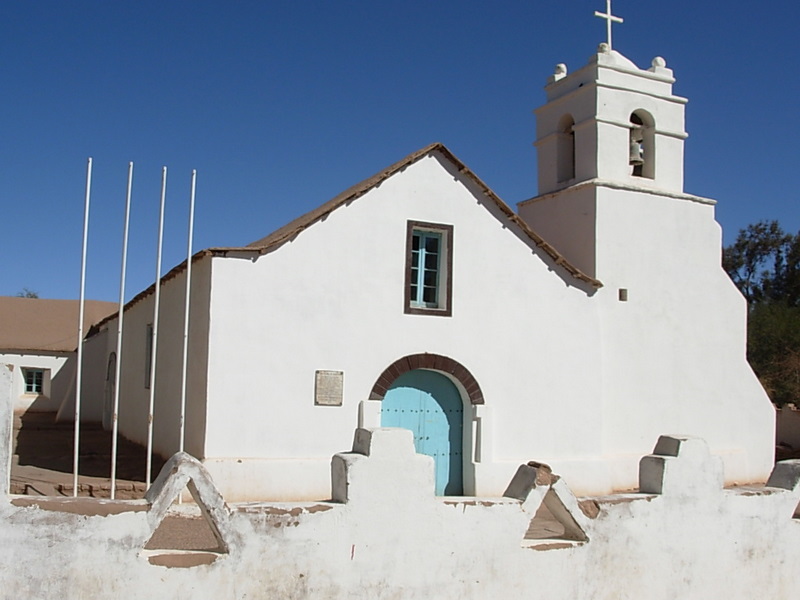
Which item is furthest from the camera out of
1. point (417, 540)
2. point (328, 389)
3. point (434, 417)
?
point (434, 417)

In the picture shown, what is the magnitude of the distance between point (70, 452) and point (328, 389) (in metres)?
6.07

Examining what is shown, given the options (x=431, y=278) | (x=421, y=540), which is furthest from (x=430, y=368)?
(x=421, y=540)

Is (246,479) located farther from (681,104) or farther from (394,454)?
(681,104)

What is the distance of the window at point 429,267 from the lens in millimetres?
12523

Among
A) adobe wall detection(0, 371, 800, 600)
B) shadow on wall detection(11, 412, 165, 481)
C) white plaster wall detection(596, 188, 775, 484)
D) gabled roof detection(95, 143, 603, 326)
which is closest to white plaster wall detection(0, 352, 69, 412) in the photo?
shadow on wall detection(11, 412, 165, 481)

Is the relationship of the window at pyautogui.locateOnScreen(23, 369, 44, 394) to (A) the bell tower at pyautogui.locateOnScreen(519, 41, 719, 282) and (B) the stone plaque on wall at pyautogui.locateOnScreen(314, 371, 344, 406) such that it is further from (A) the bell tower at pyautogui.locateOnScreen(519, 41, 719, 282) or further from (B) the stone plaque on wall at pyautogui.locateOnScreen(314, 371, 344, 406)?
(A) the bell tower at pyautogui.locateOnScreen(519, 41, 719, 282)

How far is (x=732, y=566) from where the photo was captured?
6691mm

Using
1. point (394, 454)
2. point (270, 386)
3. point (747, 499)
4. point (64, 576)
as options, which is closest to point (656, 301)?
point (270, 386)

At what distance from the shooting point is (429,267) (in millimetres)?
12844

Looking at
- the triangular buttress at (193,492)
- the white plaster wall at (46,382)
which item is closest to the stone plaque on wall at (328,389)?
the triangular buttress at (193,492)

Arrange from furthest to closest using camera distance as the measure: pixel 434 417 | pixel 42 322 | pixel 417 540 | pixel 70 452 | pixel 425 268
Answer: pixel 42 322, pixel 70 452, pixel 425 268, pixel 434 417, pixel 417 540

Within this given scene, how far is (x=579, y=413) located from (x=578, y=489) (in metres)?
1.16

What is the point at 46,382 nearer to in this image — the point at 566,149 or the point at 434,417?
the point at 434,417

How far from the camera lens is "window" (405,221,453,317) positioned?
1252 cm
